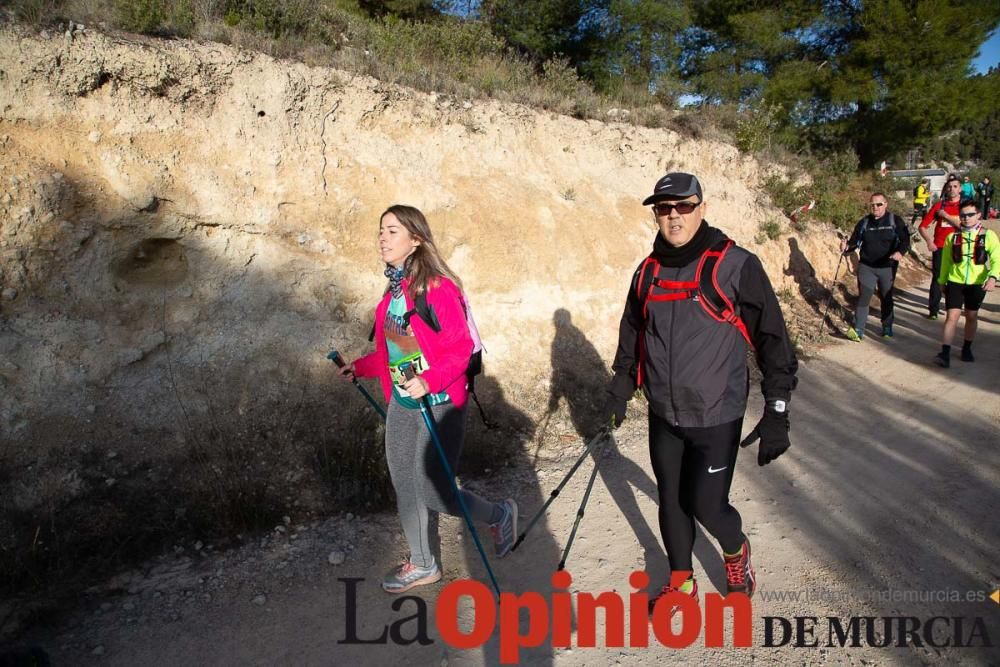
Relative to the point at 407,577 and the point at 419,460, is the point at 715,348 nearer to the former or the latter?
the point at 419,460

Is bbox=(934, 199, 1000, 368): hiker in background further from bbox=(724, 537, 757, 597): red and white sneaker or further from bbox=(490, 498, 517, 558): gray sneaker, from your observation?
bbox=(490, 498, 517, 558): gray sneaker

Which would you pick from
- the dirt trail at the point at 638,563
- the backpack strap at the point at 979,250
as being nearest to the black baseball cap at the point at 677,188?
the dirt trail at the point at 638,563

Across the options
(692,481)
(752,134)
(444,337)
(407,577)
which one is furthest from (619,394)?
(752,134)

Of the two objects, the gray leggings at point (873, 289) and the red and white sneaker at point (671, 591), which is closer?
the red and white sneaker at point (671, 591)

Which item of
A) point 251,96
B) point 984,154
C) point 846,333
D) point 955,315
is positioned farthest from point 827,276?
point 984,154

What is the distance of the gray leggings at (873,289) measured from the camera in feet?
25.9

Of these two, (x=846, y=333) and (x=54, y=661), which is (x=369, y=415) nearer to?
(x=54, y=661)

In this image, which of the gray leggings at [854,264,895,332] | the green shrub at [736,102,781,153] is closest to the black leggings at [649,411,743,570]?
the gray leggings at [854,264,895,332]

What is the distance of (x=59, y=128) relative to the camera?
179 inches

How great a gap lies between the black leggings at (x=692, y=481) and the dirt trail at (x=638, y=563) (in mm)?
501

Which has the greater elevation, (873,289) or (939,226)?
(939,226)

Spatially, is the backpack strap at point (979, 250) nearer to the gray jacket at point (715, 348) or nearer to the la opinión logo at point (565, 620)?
the gray jacket at point (715, 348)

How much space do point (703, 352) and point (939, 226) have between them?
800 centimetres

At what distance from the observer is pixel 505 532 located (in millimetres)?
3660
